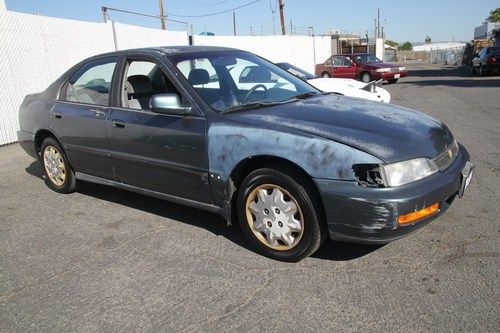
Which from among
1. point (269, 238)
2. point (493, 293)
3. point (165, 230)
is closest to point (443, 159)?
point (493, 293)

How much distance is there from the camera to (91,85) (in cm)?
498

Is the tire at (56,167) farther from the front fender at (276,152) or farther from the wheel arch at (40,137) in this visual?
the front fender at (276,152)

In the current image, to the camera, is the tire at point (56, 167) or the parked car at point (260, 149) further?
the tire at point (56, 167)

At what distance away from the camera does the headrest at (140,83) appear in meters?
4.59

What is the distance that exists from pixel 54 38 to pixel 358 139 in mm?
8599

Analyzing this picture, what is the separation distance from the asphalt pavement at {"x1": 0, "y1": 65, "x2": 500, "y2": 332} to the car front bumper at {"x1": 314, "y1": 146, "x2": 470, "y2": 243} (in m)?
0.34

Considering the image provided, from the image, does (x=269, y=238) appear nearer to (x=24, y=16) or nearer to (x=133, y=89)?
(x=133, y=89)

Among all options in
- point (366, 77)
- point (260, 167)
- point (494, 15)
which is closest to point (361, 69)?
point (366, 77)

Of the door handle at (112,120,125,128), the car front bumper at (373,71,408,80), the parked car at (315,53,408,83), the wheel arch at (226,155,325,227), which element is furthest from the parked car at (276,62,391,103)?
the parked car at (315,53,408,83)

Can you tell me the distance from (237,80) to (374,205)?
2002 mm

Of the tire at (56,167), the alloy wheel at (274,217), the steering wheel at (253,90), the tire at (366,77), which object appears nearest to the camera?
the alloy wheel at (274,217)

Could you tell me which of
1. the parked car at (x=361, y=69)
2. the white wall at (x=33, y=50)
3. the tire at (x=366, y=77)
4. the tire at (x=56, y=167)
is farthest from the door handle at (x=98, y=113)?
the tire at (x=366, y=77)

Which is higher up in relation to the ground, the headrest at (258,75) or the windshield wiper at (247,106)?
the headrest at (258,75)

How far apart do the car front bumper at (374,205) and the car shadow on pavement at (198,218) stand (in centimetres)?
46
